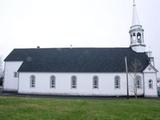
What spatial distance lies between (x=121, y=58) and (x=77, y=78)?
9606 mm

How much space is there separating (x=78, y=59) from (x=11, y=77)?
15.5m

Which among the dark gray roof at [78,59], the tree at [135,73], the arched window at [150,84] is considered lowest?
the arched window at [150,84]

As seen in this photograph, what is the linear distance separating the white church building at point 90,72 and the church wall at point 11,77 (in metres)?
0.21

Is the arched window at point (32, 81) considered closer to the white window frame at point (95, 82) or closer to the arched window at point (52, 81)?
the arched window at point (52, 81)

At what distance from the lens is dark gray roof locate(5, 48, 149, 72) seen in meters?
40.3

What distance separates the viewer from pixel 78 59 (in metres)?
42.8

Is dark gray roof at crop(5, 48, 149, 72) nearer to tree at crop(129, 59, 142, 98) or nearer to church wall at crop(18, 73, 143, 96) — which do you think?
tree at crop(129, 59, 142, 98)

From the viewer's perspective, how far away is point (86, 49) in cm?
4550

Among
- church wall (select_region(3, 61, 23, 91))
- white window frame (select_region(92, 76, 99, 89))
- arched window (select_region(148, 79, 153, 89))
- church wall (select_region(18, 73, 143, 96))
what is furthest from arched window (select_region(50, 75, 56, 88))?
arched window (select_region(148, 79, 153, 89))

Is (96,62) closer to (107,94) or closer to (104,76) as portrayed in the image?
(104,76)

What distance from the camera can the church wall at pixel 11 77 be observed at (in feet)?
149

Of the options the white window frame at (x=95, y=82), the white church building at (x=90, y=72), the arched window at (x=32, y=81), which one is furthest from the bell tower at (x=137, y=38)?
the arched window at (x=32, y=81)

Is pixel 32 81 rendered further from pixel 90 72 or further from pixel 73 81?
pixel 90 72

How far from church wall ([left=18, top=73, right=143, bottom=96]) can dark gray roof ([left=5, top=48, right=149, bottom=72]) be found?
0.99 metres
